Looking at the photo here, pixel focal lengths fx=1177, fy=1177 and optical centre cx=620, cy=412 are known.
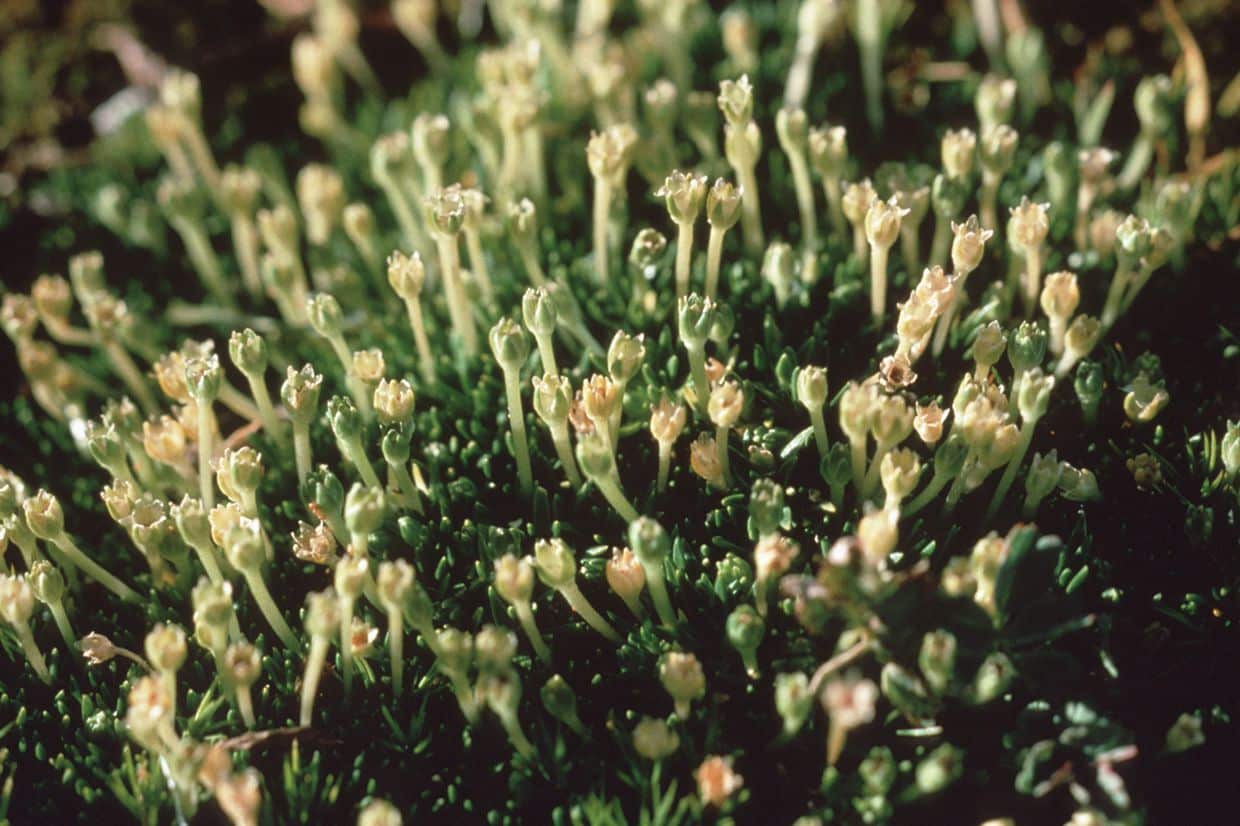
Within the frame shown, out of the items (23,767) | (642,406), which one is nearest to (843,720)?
(642,406)

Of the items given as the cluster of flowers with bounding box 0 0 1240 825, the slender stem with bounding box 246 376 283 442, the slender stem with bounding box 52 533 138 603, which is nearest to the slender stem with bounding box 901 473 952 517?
the cluster of flowers with bounding box 0 0 1240 825

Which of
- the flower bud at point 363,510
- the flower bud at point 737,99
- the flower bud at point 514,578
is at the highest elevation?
the flower bud at point 737,99

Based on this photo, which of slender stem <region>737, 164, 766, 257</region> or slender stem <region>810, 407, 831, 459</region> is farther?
slender stem <region>737, 164, 766, 257</region>

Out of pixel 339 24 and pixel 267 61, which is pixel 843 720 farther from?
pixel 267 61

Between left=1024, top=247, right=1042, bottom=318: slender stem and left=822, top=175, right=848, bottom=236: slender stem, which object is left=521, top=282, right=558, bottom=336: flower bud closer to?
left=822, top=175, right=848, bottom=236: slender stem

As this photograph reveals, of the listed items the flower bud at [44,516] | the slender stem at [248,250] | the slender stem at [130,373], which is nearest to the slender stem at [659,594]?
the flower bud at [44,516]

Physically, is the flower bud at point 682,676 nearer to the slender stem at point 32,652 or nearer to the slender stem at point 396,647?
the slender stem at point 396,647
